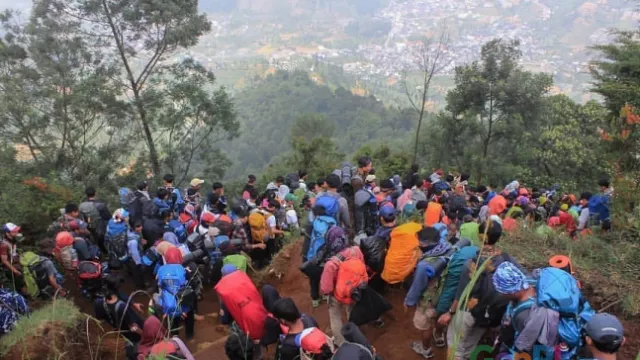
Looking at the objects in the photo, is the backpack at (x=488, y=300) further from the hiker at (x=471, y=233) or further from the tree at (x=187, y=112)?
the tree at (x=187, y=112)

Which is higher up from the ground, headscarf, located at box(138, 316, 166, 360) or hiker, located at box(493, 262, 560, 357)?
hiker, located at box(493, 262, 560, 357)

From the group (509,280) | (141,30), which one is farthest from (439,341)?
(141,30)

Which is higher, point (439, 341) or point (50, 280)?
point (50, 280)

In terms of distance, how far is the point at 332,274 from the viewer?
162 inches

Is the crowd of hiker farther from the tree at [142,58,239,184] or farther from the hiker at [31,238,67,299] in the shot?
the tree at [142,58,239,184]

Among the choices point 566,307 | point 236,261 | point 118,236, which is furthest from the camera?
point 118,236

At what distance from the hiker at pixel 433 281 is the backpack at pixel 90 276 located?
11.8 ft

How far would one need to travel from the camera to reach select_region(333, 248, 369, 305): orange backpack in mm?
4012

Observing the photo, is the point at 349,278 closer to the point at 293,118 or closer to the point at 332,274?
the point at 332,274

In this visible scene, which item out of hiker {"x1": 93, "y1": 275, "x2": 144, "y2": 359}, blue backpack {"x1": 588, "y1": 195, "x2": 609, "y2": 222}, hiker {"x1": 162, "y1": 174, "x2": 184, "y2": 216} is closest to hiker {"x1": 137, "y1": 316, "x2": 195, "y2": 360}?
hiker {"x1": 93, "y1": 275, "x2": 144, "y2": 359}

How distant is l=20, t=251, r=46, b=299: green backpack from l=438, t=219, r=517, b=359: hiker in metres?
4.66

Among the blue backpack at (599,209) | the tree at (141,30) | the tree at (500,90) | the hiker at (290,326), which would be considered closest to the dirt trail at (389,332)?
the hiker at (290,326)

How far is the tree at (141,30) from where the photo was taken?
13945mm

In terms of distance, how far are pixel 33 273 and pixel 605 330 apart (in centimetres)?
576
